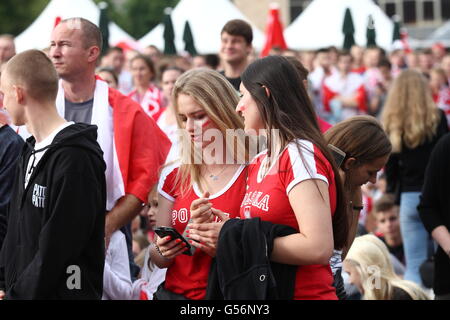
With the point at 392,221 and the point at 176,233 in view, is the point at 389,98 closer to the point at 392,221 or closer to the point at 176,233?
the point at 392,221

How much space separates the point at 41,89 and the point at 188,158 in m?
0.73

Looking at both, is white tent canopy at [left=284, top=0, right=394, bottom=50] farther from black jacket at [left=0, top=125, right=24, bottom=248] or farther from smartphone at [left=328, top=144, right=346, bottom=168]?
smartphone at [left=328, top=144, right=346, bottom=168]

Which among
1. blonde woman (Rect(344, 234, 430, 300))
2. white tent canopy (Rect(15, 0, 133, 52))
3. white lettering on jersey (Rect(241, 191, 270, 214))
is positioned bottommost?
blonde woman (Rect(344, 234, 430, 300))

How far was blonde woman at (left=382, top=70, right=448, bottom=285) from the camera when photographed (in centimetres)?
834

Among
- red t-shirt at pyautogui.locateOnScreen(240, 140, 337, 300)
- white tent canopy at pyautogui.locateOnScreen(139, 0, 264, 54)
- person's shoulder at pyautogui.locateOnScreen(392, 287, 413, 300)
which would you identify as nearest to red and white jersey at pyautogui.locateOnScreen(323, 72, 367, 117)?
white tent canopy at pyautogui.locateOnScreen(139, 0, 264, 54)

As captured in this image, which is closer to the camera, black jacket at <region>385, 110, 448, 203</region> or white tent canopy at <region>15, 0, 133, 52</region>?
black jacket at <region>385, 110, 448, 203</region>

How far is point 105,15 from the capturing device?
611 inches

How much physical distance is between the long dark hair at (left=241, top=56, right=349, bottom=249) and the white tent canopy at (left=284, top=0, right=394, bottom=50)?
17.8 m

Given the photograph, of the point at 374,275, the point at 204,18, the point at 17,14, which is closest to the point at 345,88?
the point at 204,18

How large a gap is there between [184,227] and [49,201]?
2.08ft

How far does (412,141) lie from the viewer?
27.5ft


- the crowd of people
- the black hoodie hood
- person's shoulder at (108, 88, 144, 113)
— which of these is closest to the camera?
the crowd of people

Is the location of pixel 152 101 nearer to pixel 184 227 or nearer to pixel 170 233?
pixel 184 227

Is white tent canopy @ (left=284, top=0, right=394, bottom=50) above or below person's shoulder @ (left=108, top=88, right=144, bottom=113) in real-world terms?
above
